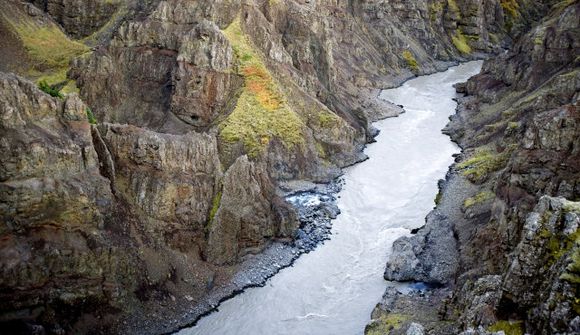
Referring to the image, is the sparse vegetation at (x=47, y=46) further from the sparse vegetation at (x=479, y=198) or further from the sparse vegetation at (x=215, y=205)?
the sparse vegetation at (x=479, y=198)

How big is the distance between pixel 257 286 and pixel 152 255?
10.6 m

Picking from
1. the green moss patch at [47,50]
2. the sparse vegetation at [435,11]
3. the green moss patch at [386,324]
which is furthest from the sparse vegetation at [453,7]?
the green moss patch at [386,324]

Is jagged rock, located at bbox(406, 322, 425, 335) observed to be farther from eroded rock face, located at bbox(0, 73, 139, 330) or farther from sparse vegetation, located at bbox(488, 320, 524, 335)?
eroded rock face, located at bbox(0, 73, 139, 330)

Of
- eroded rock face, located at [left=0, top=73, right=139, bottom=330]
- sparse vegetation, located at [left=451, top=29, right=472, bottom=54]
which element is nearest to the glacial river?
eroded rock face, located at [left=0, top=73, right=139, bottom=330]

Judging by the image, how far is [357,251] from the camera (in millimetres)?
61562

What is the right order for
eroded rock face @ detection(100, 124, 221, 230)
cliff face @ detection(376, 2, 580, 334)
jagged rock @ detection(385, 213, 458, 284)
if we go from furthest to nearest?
jagged rock @ detection(385, 213, 458, 284) → eroded rock face @ detection(100, 124, 221, 230) → cliff face @ detection(376, 2, 580, 334)

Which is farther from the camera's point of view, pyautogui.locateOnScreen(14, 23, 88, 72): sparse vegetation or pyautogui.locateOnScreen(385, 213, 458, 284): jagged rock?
pyautogui.locateOnScreen(14, 23, 88, 72): sparse vegetation

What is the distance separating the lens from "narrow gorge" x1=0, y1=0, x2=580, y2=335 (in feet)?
143

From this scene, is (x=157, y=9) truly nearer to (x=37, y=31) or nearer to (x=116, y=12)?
(x=116, y=12)

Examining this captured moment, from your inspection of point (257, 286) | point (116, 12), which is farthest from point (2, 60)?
point (257, 286)

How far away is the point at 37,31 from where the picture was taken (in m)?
85.1

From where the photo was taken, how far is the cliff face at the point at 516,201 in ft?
98.8

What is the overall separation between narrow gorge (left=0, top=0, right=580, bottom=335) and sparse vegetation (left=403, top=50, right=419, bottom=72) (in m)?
36.9

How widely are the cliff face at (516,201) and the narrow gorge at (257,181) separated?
7.5 inches
